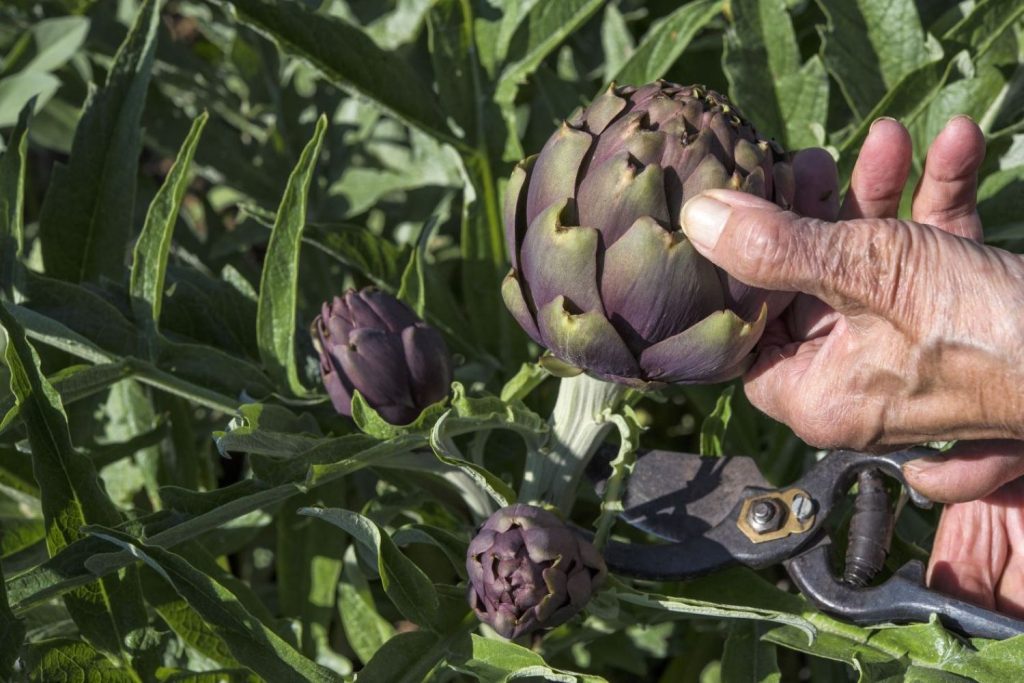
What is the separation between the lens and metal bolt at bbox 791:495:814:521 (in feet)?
3.20

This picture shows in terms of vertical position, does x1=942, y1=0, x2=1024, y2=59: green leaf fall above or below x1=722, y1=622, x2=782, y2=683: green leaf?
above

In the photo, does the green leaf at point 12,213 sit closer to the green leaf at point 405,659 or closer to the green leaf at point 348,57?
the green leaf at point 348,57

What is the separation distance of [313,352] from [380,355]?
0.27m

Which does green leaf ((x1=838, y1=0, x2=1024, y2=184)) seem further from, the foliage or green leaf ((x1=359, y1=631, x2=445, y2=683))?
green leaf ((x1=359, y1=631, x2=445, y2=683))

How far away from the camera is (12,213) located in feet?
3.63

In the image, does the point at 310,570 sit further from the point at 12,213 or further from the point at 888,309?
the point at 888,309

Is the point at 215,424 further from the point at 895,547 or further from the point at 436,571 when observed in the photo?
the point at 895,547

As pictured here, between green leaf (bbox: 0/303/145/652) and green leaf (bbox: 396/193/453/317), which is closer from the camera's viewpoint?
green leaf (bbox: 0/303/145/652)

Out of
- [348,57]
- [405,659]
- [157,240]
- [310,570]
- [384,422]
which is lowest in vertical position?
[310,570]

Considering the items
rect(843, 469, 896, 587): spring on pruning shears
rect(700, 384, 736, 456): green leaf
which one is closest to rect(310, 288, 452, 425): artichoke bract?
rect(700, 384, 736, 456): green leaf

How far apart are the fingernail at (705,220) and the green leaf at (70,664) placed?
645mm

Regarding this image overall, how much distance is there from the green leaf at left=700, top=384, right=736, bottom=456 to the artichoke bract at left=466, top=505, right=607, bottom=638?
228mm

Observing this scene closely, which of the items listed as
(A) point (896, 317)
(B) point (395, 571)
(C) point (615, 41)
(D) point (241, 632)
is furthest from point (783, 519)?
(C) point (615, 41)

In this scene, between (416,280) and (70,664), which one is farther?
(416,280)
